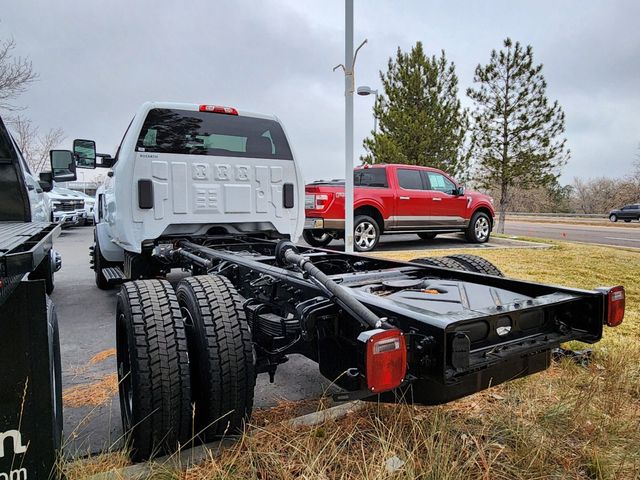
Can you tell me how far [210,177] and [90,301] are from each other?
246 centimetres

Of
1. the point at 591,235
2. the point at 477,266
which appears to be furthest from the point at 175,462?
the point at 591,235

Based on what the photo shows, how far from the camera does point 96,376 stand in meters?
3.30

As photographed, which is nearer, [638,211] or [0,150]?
[0,150]

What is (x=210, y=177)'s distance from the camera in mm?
4617

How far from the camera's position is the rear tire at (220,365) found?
2.10 meters

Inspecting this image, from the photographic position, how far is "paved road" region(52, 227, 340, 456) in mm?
2523

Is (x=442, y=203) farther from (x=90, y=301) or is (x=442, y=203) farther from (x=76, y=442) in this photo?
(x=76, y=442)

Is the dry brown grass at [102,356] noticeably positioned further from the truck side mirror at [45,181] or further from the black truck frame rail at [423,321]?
the truck side mirror at [45,181]

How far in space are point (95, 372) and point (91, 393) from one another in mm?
417

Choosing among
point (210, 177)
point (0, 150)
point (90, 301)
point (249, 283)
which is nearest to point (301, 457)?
point (249, 283)

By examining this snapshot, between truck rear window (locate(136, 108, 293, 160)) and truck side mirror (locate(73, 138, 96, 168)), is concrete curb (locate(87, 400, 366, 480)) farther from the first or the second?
truck side mirror (locate(73, 138, 96, 168))

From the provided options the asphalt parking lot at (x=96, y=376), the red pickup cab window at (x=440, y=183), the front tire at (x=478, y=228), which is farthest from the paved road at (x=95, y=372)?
the front tire at (x=478, y=228)

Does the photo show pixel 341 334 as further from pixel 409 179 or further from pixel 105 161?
pixel 409 179

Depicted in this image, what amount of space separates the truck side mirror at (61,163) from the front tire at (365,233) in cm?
626
